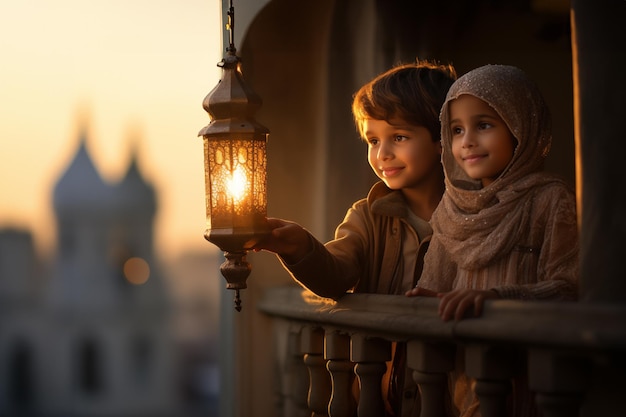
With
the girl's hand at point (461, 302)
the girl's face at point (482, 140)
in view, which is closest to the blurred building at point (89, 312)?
the girl's face at point (482, 140)

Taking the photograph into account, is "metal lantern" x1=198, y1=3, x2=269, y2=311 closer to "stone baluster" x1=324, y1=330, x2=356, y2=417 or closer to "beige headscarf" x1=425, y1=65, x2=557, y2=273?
A: "stone baluster" x1=324, y1=330, x2=356, y2=417

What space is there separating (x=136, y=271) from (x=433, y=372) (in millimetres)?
71487

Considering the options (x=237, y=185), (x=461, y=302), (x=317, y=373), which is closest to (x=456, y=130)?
(x=237, y=185)

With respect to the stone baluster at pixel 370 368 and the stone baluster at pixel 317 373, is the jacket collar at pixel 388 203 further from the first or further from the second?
the stone baluster at pixel 370 368

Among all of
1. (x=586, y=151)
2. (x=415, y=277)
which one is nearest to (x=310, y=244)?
(x=415, y=277)

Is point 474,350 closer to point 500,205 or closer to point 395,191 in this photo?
point 500,205

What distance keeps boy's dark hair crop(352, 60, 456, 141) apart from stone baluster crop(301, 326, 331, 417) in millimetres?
775

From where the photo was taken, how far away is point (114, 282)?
73.4 metres

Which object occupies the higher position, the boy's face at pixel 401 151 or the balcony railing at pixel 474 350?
the boy's face at pixel 401 151

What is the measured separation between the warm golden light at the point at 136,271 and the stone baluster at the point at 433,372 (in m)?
70.6

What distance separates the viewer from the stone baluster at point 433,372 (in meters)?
3.77

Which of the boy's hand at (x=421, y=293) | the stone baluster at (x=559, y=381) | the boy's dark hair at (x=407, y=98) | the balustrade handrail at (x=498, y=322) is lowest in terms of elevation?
the stone baluster at (x=559, y=381)

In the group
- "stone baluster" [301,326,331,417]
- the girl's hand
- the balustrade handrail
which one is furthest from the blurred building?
the girl's hand

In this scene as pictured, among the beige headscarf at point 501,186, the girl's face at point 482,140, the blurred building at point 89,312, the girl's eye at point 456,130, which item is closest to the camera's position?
the beige headscarf at point 501,186
